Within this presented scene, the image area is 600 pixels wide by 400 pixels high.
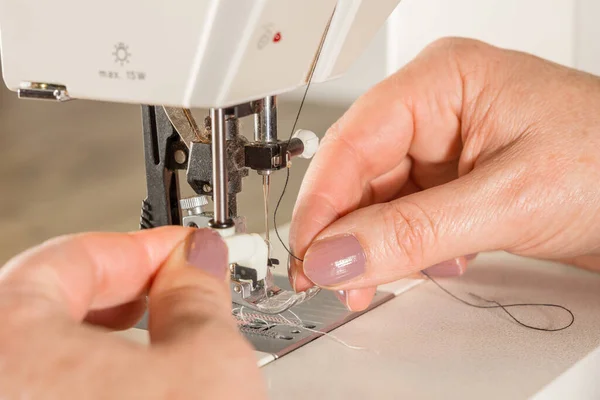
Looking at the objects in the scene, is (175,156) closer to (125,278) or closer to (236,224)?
(236,224)

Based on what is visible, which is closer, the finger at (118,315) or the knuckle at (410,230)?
the finger at (118,315)

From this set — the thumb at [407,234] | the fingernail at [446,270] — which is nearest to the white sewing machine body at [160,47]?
the thumb at [407,234]

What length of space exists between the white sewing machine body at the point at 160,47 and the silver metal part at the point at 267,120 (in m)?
0.06

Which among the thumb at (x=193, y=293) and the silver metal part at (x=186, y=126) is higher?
the silver metal part at (x=186, y=126)

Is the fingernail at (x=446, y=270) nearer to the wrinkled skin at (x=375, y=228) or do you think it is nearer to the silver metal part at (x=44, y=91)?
the wrinkled skin at (x=375, y=228)

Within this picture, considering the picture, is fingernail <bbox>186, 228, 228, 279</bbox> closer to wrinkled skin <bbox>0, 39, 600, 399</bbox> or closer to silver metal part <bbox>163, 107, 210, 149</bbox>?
wrinkled skin <bbox>0, 39, 600, 399</bbox>

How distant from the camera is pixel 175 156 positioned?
2.93 feet

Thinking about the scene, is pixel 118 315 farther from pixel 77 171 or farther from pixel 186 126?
pixel 77 171

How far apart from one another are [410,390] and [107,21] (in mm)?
413

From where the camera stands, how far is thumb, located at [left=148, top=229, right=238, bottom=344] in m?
0.52

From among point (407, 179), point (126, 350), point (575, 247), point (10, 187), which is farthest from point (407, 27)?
point (10, 187)

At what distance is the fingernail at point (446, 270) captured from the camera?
42.7 inches

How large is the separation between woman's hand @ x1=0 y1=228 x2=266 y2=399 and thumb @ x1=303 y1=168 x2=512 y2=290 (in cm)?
24

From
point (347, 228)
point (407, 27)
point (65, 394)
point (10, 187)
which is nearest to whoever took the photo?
point (65, 394)
